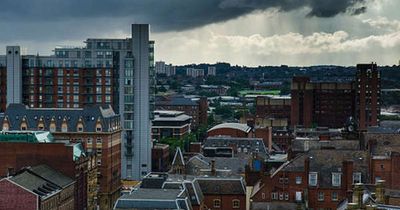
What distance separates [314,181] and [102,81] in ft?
273

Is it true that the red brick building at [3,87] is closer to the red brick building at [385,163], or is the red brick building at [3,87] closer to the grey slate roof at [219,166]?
the grey slate roof at [219,166]

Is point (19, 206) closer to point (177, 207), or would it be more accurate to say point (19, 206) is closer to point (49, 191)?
point (49, 191)

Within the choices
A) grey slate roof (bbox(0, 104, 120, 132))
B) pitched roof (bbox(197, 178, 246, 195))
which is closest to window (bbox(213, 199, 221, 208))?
pitched roof (bbox(197, 178, 246, 195))

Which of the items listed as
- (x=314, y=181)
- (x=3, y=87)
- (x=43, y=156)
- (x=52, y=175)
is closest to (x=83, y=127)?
(x=43, y=156)

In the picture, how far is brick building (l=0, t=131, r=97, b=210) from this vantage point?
12962 cm

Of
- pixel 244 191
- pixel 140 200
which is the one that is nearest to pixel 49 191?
pixel 140 200

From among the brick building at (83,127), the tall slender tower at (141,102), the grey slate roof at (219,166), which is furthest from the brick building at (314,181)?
the tall slender tower at (141,102)

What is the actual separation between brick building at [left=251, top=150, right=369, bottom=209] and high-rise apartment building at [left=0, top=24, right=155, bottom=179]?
75973 mm

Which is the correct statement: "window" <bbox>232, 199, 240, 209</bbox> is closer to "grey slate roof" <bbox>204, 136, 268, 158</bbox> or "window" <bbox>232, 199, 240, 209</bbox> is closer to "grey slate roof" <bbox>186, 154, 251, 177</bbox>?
"grey slate roof" <bbox>186, 154, 251, 177</bbox>

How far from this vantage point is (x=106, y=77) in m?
180

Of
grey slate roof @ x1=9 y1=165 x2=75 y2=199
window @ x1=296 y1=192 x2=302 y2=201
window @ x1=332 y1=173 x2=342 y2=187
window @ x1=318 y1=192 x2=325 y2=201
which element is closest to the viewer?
window @ x1=332 y1=173 x2=342 y2=187

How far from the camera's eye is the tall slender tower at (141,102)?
591ft

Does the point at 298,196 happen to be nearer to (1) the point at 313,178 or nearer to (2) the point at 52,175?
(1) the point at 313,178

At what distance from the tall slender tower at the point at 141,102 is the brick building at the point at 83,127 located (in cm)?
2446
